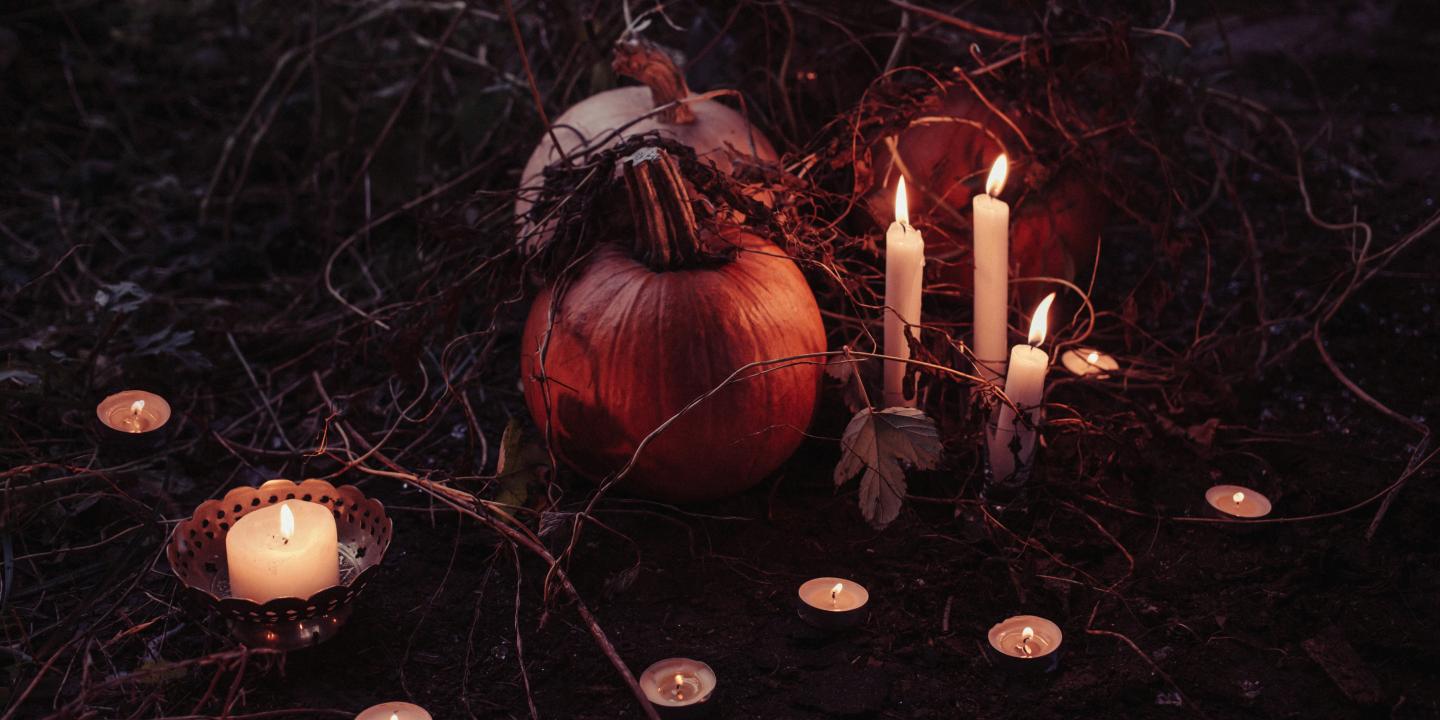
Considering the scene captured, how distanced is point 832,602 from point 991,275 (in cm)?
63

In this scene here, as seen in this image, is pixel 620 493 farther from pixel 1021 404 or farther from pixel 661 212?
pixel 1021 404

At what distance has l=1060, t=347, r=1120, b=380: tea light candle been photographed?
6.95 ft

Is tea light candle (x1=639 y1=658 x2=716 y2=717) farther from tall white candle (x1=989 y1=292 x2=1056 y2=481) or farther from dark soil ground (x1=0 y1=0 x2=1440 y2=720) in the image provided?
tall white candle (x1=989 y1=292 x2=1056 y2=481)

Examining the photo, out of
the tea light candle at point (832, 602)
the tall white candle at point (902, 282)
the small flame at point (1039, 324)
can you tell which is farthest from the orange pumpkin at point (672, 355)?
the small flame at point (1039, 324)

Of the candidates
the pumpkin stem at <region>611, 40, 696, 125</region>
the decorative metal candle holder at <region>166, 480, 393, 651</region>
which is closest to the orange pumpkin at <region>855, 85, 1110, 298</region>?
the pumpkin stem at <region>611, 40, 696, 125</region>

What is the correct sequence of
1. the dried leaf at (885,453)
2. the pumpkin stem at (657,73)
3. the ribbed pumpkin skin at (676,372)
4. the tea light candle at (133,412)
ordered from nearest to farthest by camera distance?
the dried leaf at (885,453) → the ribbed pumpkin skin at (676,372) → the tea light candle at (133,412) → the pumpkin stem at (657,73)

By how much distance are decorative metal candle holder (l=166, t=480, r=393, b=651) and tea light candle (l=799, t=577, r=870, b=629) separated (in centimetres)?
66

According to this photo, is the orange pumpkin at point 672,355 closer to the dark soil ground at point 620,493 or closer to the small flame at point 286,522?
the dark soil ground at point 620,493

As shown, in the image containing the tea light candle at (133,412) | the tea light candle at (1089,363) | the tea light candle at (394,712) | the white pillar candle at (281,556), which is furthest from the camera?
the tea light candle at (1089,363)

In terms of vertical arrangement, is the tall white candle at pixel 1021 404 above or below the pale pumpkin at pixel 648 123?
below

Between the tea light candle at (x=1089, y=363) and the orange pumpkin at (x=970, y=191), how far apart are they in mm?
176

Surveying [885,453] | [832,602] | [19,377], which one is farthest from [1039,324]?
[19,377]

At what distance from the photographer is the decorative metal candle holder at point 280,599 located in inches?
60.6

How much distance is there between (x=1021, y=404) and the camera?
182cm
